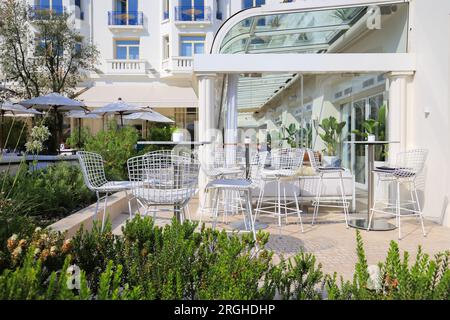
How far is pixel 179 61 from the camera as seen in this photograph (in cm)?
2103

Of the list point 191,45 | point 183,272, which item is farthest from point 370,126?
point 191,45

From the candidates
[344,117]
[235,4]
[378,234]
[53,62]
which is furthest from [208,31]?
[378,234]

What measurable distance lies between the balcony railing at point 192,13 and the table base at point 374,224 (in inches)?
724

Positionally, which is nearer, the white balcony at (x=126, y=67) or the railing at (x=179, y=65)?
the railing at (x=179, y=65)

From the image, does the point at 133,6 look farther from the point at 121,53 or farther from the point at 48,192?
the point at 48,192

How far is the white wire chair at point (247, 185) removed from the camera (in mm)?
4353

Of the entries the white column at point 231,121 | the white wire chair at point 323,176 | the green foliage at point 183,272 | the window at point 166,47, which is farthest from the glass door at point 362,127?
the window at point 166,47

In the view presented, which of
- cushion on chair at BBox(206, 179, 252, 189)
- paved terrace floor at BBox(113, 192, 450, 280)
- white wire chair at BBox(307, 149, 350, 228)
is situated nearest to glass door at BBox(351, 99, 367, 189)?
white wire chair at BBox(307, 149, 350, 228)

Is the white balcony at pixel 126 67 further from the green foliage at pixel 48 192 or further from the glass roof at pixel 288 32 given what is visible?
the green foliage at pixel 48 192

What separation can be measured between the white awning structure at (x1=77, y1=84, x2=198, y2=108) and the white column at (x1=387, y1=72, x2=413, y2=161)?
1230cm

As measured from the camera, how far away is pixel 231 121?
6957 mm

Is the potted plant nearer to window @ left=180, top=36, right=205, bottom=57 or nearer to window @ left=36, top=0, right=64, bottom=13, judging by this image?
window @ left=180, top=36, right=205, bottom=57

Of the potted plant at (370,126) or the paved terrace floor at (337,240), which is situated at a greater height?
the potted plant at (370,126)

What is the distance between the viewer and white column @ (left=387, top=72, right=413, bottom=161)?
6.58 metres
